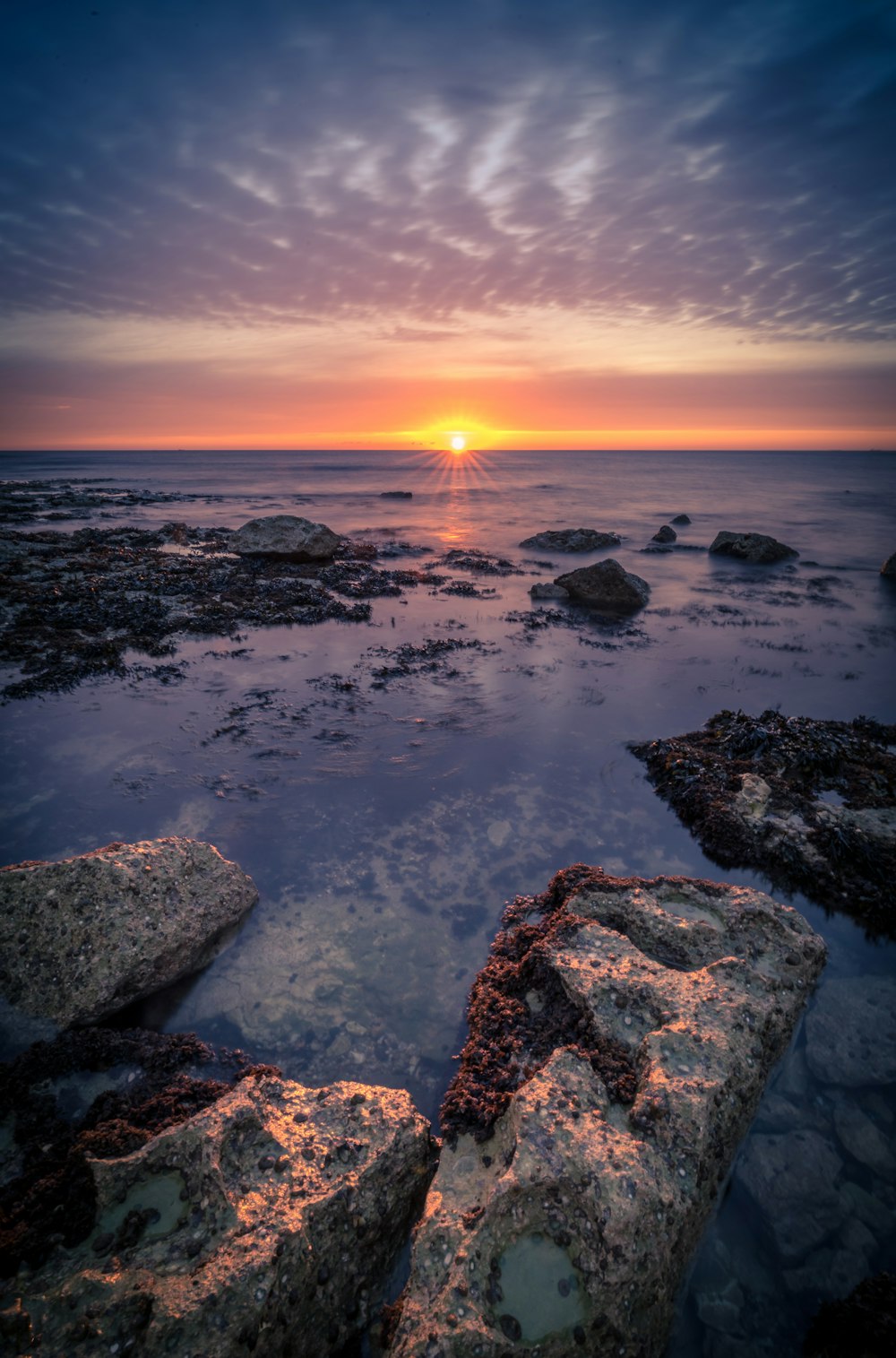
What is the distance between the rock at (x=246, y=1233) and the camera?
2.35 metres

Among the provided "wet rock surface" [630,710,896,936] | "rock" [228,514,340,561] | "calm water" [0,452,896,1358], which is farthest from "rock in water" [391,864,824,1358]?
"rock" [228,514,340,561]

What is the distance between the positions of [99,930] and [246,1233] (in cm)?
247

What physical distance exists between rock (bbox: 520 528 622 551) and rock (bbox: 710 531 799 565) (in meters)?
5.01

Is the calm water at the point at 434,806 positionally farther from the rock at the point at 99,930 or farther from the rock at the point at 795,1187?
the rock at the point at 99,930

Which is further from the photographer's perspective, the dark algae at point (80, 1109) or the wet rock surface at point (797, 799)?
the wet rock surface at point (797, 799)

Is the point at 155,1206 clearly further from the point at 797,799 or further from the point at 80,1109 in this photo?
the point at 797,799

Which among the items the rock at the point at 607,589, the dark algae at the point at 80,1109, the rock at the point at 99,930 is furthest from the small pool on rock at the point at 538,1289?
the rock at the point at 607,589

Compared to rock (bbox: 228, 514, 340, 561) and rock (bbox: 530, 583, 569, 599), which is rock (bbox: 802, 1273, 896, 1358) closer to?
rock (bbox: 530, 583, 569, 599)

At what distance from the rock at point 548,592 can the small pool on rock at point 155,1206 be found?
51.0 feet

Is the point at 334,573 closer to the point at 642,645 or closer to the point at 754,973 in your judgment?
the point at 642,645

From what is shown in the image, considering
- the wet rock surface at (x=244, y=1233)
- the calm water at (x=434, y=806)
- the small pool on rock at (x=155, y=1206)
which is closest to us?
the wet rock surface at (x=244, y=1233)

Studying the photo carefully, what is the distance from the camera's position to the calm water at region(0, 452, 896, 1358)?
12.5 feet

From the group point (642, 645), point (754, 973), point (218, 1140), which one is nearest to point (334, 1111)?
point (218, 1140)

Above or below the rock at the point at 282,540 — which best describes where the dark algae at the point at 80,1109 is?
Answer: below
